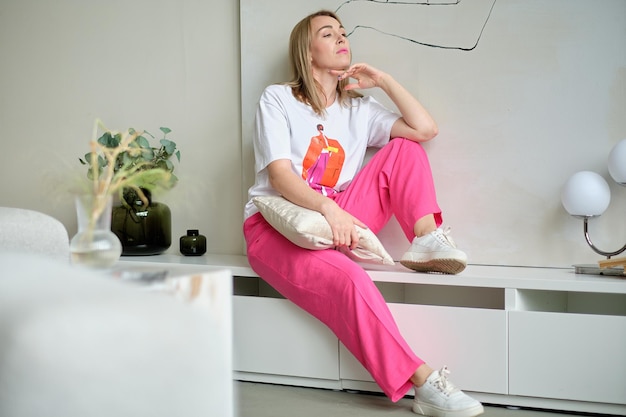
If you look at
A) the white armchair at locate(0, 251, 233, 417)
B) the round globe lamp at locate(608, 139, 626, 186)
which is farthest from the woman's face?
the white armchair at locate(0, 251, 233, 417)

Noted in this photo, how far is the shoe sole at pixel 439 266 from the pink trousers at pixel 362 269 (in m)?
0.17

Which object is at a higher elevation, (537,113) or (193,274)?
(537,113)

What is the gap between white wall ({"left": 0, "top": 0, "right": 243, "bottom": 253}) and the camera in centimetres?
337

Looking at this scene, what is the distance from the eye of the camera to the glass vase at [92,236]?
1481 millimetres

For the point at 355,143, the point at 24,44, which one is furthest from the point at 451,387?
the point at 24,44

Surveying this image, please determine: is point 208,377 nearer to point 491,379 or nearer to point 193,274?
point 193,274

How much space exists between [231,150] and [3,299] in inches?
91.5

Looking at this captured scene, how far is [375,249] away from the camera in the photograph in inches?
103

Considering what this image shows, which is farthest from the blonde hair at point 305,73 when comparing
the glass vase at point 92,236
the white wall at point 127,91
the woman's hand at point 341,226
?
the glass vase at point 92,236

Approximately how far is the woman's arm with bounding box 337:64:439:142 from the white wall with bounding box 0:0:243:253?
25.6 inches

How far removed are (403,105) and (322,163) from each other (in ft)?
1.25

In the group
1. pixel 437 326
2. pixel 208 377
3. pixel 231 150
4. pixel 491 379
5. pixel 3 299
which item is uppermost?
pixel 231 150

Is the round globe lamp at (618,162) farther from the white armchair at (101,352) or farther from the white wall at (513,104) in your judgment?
the white armchair at (101,352)

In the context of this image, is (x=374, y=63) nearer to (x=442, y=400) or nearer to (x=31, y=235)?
(x=442, y=400)
